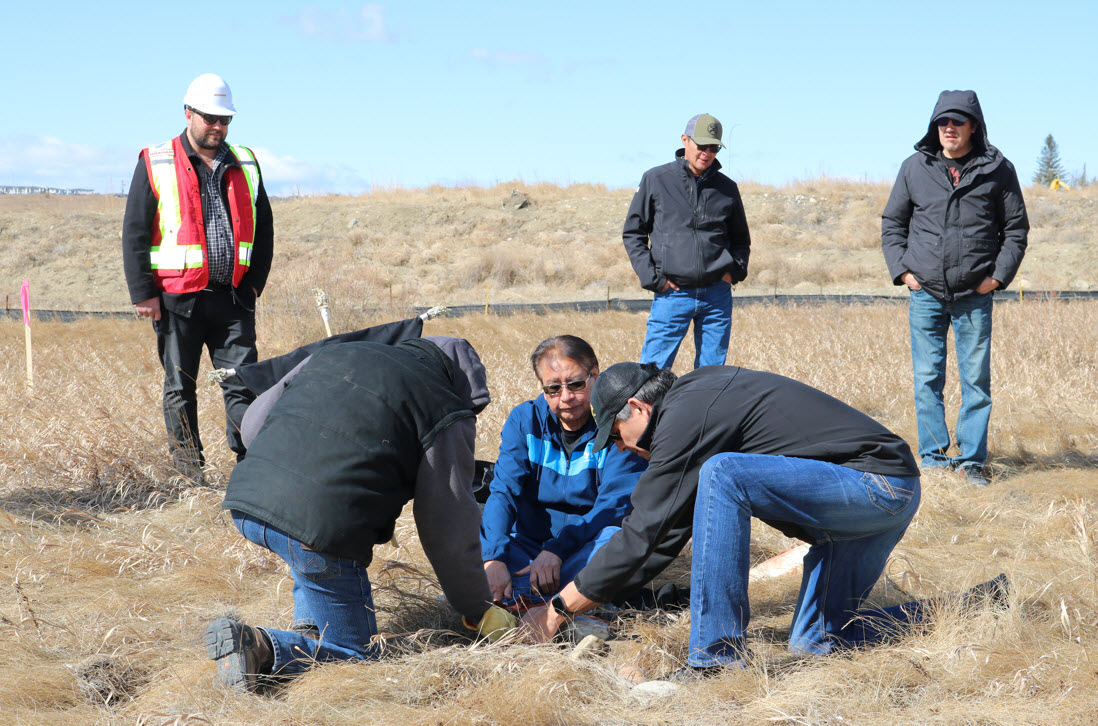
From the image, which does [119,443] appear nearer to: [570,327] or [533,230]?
[570,327]

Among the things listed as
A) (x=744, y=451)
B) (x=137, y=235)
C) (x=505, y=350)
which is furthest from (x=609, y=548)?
(x=505, y=350)

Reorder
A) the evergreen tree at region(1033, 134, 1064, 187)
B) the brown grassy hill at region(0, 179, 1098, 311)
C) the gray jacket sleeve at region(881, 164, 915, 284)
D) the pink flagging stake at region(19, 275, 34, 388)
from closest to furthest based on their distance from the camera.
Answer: the gray jacket sleeve at region(881, 164, 915, 284) < the pink flagging stake at region(19, 275, 34, 388) < the brown grassy hill at region(0, 179, 1098, 311) < the evergreen tree at region(1033, 134, 1064, 187)

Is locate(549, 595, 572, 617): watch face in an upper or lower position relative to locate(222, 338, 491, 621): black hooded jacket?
lower

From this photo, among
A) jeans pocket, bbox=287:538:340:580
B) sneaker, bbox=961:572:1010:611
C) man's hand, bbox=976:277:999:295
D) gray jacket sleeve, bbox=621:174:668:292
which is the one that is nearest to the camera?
jeans pocket, bbox=287:538:340:580

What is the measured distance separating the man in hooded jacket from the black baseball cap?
0.38 meters

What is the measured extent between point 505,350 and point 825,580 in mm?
8329

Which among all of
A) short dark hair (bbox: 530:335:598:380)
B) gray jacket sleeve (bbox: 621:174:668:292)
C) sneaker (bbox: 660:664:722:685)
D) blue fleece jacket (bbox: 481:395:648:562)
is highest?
gray jacket sleeve (bbox: 621:174:668:292)

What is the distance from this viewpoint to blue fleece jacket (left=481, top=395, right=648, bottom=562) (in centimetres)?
392

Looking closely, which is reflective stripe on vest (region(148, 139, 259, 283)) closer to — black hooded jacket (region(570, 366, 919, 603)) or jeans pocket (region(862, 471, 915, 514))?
black hooded jacket (region(570, 366, 919, 603))

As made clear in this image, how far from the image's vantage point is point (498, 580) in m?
3.63

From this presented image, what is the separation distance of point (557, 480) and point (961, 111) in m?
3.13

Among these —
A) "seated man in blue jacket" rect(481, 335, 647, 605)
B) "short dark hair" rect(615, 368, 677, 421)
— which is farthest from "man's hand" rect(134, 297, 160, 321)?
"short dark hair" rect(615, 368, 677, 421)

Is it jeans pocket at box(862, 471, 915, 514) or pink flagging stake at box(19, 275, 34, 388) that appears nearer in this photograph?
jeans pocket at box(862, 471, 915, 514)

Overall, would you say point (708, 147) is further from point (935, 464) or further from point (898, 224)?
point (935, 464)
